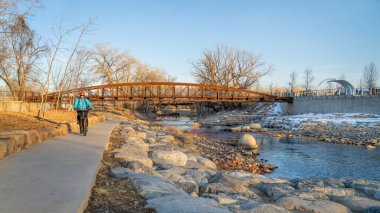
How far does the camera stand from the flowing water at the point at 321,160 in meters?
10.5

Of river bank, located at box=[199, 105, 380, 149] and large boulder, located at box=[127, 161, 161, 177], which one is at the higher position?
large boulder, located at box=[127, 161, 161, 177]

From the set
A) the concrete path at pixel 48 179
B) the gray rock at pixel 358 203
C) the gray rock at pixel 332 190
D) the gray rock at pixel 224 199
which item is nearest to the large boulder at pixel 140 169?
the concrete path at pixel 48 179

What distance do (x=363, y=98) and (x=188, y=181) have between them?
2861cm

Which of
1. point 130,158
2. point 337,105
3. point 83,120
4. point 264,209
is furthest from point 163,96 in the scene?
point 264,209

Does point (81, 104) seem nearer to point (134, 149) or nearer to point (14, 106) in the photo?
point (134, 149)

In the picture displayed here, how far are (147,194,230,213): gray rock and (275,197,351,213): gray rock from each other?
1.79 meters

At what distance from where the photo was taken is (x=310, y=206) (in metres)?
5.00

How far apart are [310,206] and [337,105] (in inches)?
1187

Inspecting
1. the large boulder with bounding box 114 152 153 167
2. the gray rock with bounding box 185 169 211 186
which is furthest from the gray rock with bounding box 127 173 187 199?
the large boulder with bounding box 114 152 153 167

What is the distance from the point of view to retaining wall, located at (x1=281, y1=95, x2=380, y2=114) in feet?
91.6

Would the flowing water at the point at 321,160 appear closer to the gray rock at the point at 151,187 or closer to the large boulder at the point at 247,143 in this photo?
the large boulder at the point at 247,143

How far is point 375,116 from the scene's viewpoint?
25906 millimetres

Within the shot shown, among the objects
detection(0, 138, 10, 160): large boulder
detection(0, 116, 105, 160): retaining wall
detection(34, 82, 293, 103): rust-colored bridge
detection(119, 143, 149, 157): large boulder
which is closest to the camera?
detection(0, 138, 10, 160): large boulder

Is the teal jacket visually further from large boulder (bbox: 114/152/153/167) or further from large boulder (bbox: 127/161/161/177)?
large boulder (bbox: 127/161/161/177)
